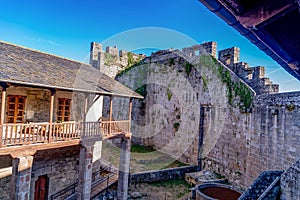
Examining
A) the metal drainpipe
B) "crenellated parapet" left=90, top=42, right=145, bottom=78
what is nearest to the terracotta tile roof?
the metal drainpipe

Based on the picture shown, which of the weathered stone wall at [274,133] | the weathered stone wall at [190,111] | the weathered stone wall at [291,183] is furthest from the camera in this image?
the weathered stone wall at [190,111]

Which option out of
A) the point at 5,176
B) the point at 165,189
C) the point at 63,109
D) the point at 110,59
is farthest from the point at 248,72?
the point at 110,59

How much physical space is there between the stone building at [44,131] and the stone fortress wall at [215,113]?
606 centimetres

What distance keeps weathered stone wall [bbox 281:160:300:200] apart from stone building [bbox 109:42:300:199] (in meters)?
0.02

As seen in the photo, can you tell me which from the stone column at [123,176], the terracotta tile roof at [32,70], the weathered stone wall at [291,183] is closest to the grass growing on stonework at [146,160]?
the stone column at [123,176]

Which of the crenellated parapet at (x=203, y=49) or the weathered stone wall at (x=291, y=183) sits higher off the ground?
the crenellated parapet at (x=203, y=49)

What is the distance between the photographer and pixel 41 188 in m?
9.54

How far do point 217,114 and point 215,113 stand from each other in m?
0.18

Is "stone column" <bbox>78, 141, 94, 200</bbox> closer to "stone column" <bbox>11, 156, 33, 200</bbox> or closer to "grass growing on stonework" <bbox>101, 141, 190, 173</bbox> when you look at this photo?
"stone column" <bbox>11, 156, 33, 200</bbox>

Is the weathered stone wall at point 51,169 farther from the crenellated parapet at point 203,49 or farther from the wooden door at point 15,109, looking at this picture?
the crenellated parapet at point 203,49

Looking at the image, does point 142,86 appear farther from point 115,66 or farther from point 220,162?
point 220,162

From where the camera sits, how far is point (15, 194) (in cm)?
659

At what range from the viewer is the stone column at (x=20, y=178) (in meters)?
6.57

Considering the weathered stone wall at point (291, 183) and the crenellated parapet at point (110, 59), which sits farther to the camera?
the crenellated parapet at point (110, 59)
